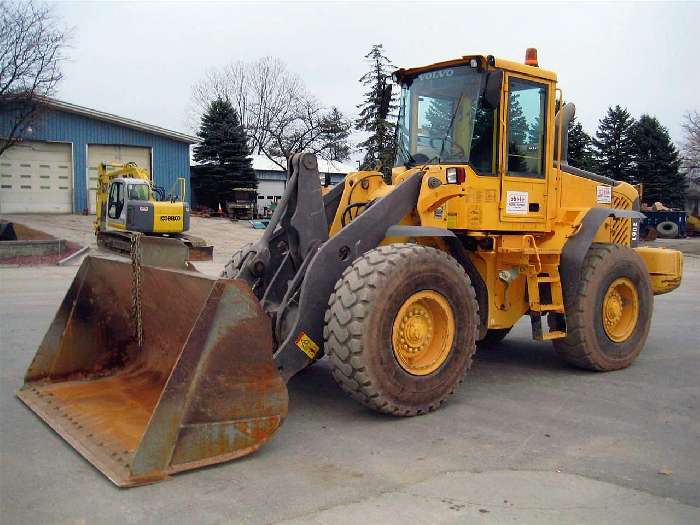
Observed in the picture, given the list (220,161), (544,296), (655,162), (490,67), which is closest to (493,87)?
(490,67)

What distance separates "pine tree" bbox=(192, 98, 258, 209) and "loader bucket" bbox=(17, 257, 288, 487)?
36.0m

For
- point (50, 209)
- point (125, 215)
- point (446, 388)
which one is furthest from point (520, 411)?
point (50, 209)

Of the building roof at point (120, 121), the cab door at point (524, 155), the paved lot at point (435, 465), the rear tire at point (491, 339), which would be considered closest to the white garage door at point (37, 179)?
the building roof at point (120, 121)

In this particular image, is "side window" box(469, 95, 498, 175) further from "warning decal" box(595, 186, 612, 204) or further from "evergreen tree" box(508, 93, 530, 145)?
"warning decal" box(595, 186, 612, 204)

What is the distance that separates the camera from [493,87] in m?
6.10

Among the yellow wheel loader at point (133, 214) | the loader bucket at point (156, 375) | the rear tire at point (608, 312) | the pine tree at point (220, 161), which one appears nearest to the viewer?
the loader bucket at point (156, 375)

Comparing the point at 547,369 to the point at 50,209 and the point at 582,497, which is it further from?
the point at 50,209

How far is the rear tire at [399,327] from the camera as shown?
194 inches

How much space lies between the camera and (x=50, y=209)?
33.1 m

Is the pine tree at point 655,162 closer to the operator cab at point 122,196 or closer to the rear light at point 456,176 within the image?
the operator cab at point 122,196

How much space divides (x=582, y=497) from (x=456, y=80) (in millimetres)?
3868

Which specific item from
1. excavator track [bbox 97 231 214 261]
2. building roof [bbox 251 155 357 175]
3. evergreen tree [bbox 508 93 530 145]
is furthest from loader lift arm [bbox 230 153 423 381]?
building roof [bbox 251 155 357 175]

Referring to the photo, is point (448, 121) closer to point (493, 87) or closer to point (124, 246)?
point (493, 87)

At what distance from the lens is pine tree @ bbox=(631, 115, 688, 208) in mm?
44688
